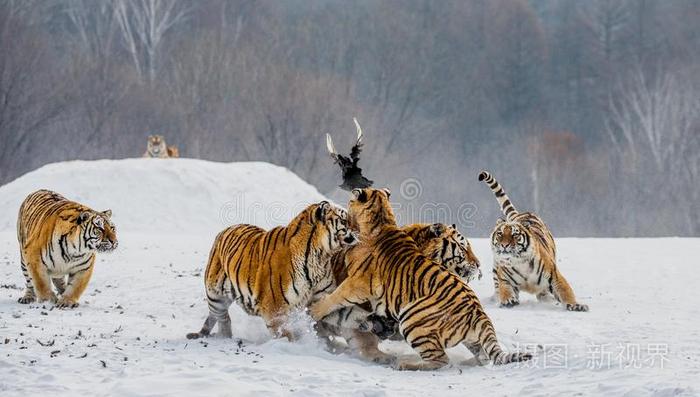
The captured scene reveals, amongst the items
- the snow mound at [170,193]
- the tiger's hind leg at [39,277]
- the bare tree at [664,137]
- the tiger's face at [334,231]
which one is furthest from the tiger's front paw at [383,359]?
the bare tree at [664,137]

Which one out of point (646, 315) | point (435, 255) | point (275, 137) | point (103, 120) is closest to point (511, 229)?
point (646, 315)

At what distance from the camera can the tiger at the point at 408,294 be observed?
232 inches

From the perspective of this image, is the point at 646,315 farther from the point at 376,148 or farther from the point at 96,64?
the point at 96,64

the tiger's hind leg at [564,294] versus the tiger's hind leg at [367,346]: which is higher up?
the tiger's hind leg at [564,294]

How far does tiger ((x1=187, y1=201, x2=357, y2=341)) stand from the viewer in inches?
249

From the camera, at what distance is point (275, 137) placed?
33812mm

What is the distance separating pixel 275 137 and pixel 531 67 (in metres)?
16.7

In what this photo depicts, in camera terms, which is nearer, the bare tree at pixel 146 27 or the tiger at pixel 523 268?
the tiger at pixel 523 268

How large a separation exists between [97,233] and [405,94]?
33.6 m

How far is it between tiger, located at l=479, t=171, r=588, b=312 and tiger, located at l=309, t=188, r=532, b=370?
227 centimetres

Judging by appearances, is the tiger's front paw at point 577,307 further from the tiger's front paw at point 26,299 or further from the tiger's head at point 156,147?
the tiger's head at point 156,147

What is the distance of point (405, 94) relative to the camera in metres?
40.8

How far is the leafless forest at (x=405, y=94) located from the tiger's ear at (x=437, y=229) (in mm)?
22975

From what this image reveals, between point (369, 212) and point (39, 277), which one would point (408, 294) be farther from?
point (39, 277)
